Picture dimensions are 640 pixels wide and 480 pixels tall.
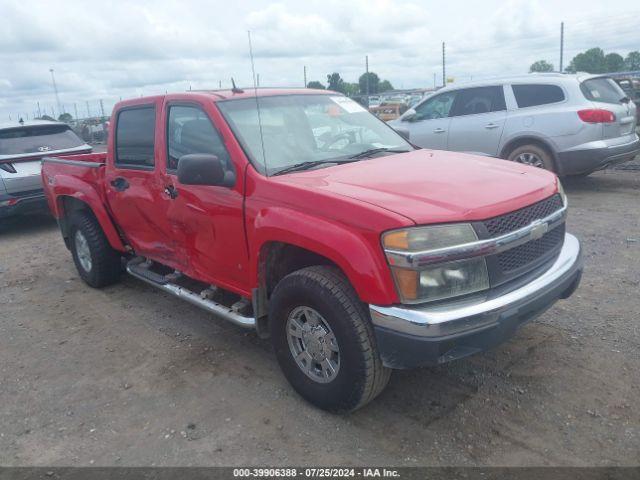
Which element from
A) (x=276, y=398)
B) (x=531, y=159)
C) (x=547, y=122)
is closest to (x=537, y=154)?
(x=531, y=159)

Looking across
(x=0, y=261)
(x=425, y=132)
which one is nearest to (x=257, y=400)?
(x=0, y=261)

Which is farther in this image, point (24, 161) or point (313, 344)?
point (24, 161)

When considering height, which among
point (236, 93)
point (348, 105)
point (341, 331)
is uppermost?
point (236, 93)

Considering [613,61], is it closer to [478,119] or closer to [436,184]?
[478,119]

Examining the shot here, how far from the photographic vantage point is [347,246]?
2.80m

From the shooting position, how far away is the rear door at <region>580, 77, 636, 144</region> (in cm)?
786

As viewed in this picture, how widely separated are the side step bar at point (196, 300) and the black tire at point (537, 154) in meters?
6.01

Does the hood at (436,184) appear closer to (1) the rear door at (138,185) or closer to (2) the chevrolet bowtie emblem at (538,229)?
(2) the chevrolet bowtie emblem at (538,229)

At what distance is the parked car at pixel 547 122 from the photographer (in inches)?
307

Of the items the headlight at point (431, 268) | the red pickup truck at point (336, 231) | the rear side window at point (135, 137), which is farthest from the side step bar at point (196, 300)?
the headlight at point (431, 268)

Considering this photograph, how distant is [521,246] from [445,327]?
2.47ft

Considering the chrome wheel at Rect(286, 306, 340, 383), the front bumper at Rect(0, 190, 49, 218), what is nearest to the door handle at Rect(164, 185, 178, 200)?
the chrome wheel at Rect(286, 306, 340, 383)

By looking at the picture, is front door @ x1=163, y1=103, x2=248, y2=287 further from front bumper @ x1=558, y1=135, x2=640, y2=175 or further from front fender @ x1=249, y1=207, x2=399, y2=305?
front bumper @ x1=558, y1=135, x2=640, y2=175

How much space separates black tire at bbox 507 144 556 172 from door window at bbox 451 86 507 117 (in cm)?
74
